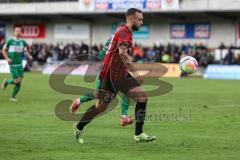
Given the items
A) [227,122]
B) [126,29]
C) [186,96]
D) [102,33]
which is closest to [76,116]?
[227,122]

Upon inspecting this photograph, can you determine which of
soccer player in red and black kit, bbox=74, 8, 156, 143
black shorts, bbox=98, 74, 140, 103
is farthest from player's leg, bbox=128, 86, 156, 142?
black shorts, bbox=98, 74, 140, 103

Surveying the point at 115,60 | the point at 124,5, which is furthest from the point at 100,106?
the point at 124,5

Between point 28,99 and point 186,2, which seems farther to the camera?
point 186,2

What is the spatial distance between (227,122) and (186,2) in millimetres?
35960

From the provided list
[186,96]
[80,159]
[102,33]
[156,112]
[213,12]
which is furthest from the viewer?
[102,33]

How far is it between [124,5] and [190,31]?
600 centimetres

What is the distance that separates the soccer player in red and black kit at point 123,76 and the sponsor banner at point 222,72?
92.5 ft

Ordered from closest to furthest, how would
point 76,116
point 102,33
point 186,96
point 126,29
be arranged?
point 126,29 → point 76,116 → point 186,96 → point 102,33

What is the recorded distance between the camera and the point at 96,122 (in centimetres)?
1430

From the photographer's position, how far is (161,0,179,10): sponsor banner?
49219 millimetres

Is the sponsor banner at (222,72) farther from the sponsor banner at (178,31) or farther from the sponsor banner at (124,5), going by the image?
the sponsor banner at (124,5)

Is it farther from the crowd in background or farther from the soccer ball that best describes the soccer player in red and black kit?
the crowd in background

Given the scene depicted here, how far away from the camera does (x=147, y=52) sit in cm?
4938

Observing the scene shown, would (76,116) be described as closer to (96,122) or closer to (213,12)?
(96,122)
